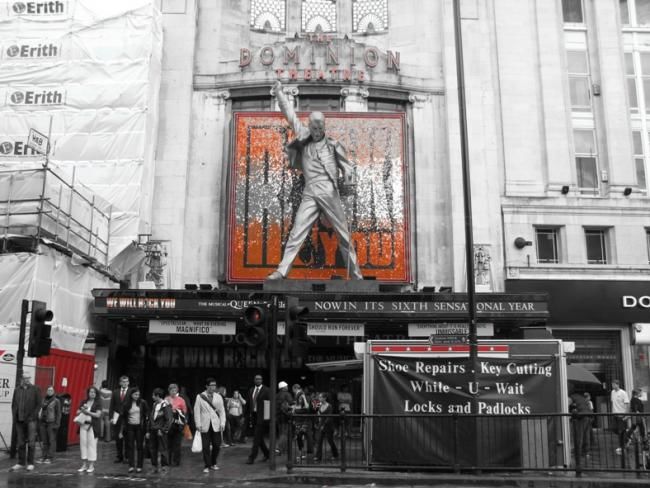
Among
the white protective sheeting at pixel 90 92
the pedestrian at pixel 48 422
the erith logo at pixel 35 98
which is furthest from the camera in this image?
the erith logo at pixel 35 98

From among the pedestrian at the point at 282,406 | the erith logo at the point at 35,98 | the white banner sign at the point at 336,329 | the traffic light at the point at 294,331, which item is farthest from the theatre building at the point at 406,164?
the traffic light at the point at 294,331

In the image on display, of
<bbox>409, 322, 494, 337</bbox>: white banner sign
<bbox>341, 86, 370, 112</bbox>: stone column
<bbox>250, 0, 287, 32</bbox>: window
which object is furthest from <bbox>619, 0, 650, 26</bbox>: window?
<bbox>409, 322, 494, 337</bbox>: white banner sign

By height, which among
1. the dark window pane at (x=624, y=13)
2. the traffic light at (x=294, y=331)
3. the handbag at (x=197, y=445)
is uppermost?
the dark window pane at (x=624, y=13)

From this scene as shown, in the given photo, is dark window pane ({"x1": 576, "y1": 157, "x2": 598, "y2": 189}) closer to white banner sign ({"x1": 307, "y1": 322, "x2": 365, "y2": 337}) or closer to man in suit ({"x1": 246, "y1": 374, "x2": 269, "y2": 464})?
white banner sign ({"x1": 307, "y1": 322, "x2": 365, "y2": 337})

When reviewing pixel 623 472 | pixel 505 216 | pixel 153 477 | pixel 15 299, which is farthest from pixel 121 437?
pixel 505 216

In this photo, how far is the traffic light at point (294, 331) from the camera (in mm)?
13336

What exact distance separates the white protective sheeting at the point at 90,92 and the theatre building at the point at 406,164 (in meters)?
1.68

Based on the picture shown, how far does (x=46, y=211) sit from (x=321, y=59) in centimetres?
1198

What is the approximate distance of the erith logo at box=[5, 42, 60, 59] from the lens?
24.3m

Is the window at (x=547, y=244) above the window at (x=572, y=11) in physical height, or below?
below

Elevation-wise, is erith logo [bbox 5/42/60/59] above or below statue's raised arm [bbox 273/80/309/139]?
above

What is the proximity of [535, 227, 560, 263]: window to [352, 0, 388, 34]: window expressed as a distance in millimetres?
9818

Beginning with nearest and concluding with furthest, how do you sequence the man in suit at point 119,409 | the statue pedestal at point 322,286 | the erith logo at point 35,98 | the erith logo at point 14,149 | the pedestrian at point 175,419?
the pedestrian at point 175,419 → the man in suit at point 119,409 → the statue pedestal at point 322,286 → the erith logo at point 14,149 → the erith logo at point 35,98

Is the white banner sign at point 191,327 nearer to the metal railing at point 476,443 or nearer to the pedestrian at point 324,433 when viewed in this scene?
the pedestrian at point 324,433
